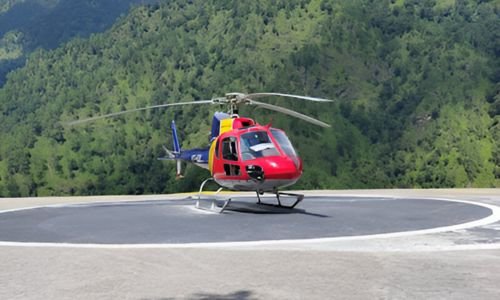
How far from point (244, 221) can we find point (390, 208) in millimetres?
5749

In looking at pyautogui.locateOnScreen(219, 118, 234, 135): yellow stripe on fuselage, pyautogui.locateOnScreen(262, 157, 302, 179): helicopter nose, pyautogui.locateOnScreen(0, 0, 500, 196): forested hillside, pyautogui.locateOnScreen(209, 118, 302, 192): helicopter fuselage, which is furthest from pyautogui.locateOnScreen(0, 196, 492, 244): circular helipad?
pyautogui.locateOnScreen(0, 0, 500, 196): forested hillside

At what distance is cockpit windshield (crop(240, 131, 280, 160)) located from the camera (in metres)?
16.3

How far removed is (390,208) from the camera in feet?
62.1

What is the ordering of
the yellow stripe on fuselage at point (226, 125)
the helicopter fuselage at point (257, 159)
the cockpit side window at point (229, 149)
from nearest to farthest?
the helicopter fuselage at point (257, 159)
the cockpit side window at point (229, 149)
the yellow stripe on fuselage at point (226, 125)

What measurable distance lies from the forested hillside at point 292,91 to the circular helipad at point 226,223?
7000cm

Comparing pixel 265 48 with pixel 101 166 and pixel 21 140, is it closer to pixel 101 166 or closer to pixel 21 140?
pixel 101 166

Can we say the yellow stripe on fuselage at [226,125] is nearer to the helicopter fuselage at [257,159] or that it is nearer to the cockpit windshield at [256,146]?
the helicopter fuselage at [257,159]

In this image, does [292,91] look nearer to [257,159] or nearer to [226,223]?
[257,159]

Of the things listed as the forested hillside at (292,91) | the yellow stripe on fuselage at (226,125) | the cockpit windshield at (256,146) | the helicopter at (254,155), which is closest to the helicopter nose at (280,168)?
the helicopter at (254,155)

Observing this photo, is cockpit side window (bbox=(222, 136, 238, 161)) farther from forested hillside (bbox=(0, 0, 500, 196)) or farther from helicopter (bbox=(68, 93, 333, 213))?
forested hillside (bbox=(0, 0, 500, 196))

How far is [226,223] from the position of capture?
14.8 m

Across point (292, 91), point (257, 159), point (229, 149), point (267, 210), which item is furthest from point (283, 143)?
point (292, 91)

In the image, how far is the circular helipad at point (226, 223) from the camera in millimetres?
12270

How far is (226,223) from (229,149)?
319 centimetres
